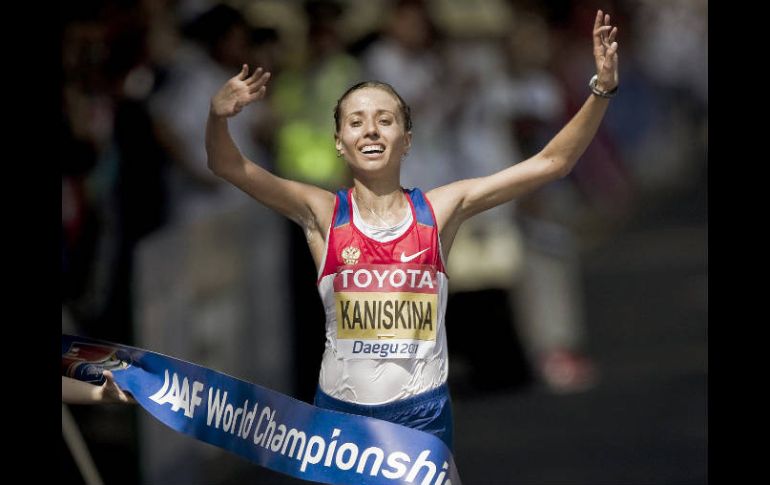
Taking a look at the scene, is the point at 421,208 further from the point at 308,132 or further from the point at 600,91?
the point at 308,132

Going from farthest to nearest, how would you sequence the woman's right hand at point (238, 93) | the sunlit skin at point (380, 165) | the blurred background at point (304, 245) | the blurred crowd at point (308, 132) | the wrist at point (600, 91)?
the blurred crowd at point (308, 132)
the blurred background at point (304, 245)
the wrist at point (600, 91)
the sunlit skin at point (380, 165)
the woman's right hand at point (238, 93)

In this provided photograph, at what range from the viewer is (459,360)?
1310 cm

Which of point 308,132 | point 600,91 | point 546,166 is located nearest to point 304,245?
point 308,132

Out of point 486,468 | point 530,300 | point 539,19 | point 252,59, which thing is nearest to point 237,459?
point 486,468

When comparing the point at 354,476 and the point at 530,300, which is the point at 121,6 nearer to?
the point at 530,300

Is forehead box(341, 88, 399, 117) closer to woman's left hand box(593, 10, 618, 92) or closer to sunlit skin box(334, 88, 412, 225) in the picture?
sunlit skin box(334, 88, 412, 225)

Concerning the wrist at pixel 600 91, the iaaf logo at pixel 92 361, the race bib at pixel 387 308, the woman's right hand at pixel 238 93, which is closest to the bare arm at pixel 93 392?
the iaaf logo at pixel 92 361

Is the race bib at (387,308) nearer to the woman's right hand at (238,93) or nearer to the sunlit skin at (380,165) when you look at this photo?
the sunlit skin at (380,165)

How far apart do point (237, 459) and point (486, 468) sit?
4.96ft

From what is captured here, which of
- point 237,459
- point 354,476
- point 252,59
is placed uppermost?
point 252,59

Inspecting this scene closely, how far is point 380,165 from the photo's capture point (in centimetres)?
652

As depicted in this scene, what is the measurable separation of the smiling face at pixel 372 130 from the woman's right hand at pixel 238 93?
0.36 meters

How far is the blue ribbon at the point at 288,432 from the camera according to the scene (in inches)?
253

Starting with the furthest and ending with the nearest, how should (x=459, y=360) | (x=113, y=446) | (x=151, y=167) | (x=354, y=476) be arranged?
(x=459, y=360) < (x=151, y=167) < (x=113, y=446) < (x=354, y=476)
